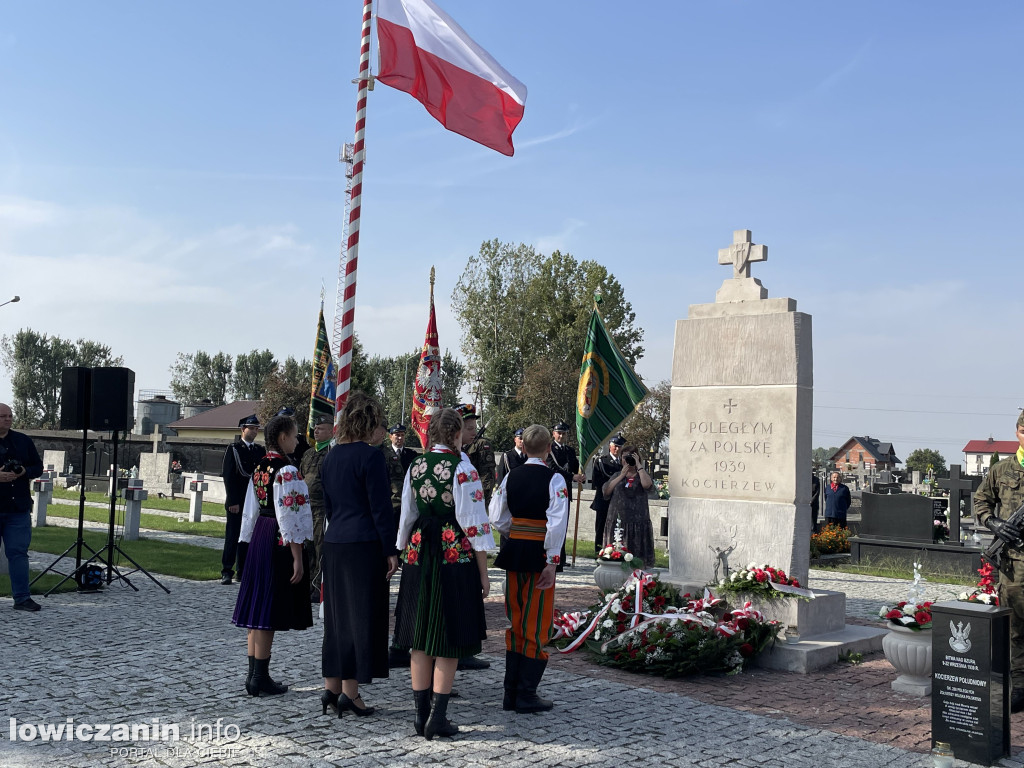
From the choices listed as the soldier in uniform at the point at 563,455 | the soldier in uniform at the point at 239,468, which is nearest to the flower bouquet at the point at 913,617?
the soldier in uniform at the point at 563,455

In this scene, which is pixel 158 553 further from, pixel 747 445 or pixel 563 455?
pixel 747 445

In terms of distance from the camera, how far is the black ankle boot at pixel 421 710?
4992 mm

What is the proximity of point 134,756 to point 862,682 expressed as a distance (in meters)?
5.17

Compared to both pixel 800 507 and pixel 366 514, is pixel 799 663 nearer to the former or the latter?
pixel 800 507

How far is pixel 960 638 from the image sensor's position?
5.04 m

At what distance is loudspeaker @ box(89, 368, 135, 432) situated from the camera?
10.3 meters

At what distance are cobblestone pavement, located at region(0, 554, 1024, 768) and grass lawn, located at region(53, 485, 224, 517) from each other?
15851 millimetres

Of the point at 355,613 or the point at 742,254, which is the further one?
the point at 742,254

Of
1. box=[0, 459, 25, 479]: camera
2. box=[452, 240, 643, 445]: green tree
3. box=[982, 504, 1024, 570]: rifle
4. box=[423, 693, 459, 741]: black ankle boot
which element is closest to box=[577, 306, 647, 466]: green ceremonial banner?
box=[982, 504, 1024, 570]: rifle

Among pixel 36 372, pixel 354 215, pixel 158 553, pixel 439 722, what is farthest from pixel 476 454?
pixel 36 372

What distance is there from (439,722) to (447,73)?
706 centimetres

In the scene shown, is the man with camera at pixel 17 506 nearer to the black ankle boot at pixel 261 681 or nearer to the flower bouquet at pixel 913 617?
the black ankle boot at pixel 261 681

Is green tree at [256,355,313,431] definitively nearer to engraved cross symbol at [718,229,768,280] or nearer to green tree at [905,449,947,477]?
engraved cross symbol at [718,229,768,280]

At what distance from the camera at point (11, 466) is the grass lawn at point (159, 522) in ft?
27.9
